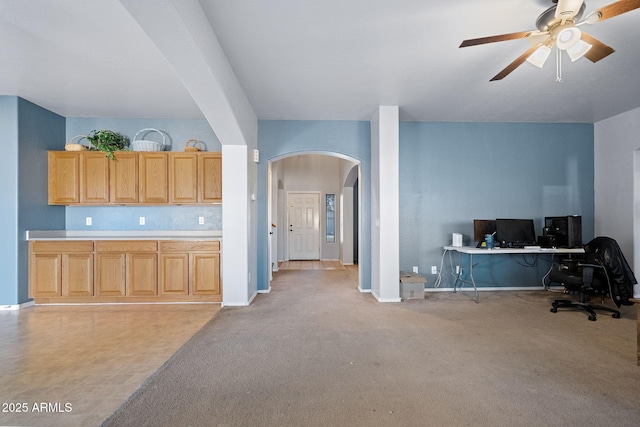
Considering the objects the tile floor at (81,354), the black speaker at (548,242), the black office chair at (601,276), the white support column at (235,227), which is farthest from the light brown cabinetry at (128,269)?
the black speaker at (548,242)

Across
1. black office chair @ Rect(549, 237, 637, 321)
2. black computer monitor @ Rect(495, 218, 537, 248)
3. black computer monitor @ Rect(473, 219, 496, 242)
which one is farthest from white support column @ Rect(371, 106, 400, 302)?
black office chair @ Rect(549, 237, 637, 321)

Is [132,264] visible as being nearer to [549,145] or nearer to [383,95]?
[383,95]

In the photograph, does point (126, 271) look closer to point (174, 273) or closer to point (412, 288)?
point (174, 273)

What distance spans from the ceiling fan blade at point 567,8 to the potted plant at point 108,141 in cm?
506

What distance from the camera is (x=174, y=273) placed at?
422cm

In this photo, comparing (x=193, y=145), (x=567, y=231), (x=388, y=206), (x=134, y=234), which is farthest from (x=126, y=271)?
(x=567, y=231)

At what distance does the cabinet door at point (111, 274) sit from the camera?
4.20 m

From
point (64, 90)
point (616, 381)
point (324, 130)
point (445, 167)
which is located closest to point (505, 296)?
point (445, 167)

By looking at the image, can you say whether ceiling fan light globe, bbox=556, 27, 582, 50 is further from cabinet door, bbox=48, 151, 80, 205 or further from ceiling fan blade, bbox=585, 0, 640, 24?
cabinet door, bbox=48, 151, 80, 205

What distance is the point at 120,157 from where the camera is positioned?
446 cm

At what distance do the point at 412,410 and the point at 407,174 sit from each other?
12.3 feet

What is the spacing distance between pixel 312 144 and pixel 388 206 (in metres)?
1.58

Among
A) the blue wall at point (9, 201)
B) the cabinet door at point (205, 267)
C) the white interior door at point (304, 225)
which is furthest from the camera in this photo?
the white interior door at point (304, 225)

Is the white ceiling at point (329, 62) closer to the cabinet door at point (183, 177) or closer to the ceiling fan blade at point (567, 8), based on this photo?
the ceiling fan blade at point (567, 8)
